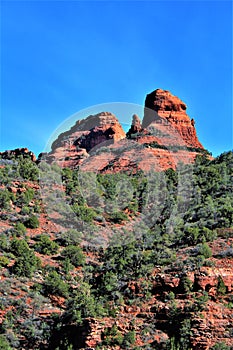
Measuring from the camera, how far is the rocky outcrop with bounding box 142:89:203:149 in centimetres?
7044

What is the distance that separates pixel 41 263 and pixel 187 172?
26.5 metres

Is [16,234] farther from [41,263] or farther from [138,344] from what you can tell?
[138,344]

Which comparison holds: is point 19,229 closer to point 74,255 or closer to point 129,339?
point 74,255

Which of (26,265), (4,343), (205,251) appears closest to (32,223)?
(26,265)

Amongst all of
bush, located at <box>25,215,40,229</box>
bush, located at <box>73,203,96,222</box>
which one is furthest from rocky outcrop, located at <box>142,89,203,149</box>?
bush, located at <box>25,215,40,229</box>

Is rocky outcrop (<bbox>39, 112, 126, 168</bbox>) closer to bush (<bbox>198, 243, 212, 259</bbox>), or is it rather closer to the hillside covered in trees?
the hillside covered in trees

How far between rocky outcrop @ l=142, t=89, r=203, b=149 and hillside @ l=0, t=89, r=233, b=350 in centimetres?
1756

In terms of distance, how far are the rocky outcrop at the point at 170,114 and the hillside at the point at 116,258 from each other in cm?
1756

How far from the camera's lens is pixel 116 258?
2945 cm

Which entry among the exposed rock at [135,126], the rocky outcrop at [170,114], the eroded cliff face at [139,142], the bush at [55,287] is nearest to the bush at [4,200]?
the bush at [55,287]

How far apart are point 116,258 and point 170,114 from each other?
45261 millimetres

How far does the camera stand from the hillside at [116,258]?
22.7 meters

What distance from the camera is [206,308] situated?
76.2 feet

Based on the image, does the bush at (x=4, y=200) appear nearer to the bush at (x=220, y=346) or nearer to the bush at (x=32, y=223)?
the bush at (x=32, y=223)
